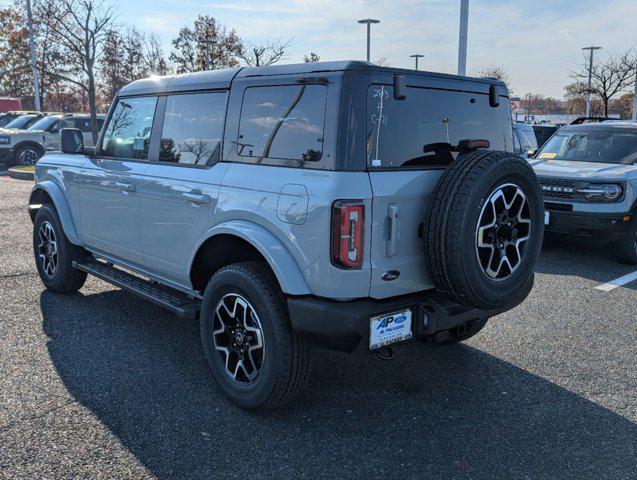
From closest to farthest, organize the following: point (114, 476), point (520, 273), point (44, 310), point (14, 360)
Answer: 1. point (114, 476)
2. point (520, 273)
3. point (14, 360)
4. point (44, 310)

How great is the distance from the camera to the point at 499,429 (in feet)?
10.9

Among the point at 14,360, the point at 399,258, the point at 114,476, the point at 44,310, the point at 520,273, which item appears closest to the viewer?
the point at 114,476

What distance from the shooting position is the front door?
4438mm

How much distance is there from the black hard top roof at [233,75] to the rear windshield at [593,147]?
513cm

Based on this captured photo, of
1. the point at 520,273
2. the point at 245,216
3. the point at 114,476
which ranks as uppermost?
the point at 245,216

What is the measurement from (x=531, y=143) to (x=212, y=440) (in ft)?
42.5

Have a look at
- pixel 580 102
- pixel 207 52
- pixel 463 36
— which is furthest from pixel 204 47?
pixel 580 102

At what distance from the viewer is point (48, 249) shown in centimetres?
574

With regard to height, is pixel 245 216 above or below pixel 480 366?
above

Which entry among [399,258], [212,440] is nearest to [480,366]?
[399,258]

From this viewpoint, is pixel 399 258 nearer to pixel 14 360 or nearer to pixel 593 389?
pixel 593 389

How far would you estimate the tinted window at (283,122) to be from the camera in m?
3.14

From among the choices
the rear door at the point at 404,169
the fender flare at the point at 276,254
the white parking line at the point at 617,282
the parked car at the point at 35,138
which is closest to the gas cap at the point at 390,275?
the rear door at the point at 404,169

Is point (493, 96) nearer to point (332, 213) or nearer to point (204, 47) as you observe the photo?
point (332, 213)
